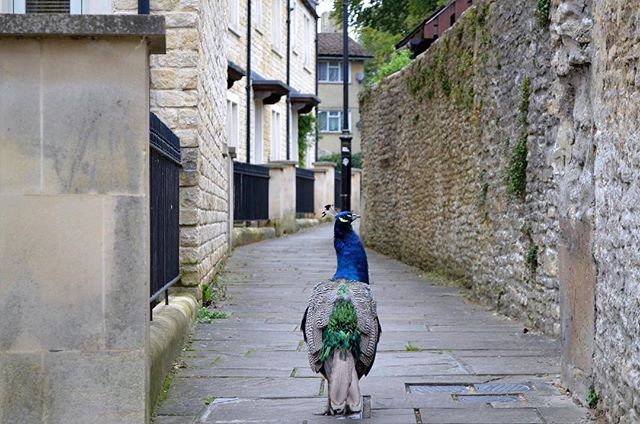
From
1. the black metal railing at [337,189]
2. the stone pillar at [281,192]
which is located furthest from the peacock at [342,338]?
the black metal railing at [337,189]

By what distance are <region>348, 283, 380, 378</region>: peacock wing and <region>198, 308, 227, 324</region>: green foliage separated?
3895 millimetres

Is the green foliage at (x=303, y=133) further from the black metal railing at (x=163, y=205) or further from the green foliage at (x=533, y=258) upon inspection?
the black metal railing at (x=163, y=205)

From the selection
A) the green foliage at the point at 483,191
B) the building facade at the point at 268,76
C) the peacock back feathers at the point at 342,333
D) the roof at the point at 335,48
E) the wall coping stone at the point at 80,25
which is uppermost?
the roof at the point at 335,48

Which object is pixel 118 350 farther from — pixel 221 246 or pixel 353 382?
pixel 221 246

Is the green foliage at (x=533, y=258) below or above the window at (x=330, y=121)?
below

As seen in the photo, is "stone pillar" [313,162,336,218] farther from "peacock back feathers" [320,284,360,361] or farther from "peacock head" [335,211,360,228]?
"peacock back feathers" [320,284,360,361]

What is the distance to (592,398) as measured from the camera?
229 inches

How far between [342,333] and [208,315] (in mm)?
4260

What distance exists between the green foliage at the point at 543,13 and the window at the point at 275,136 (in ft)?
62.5

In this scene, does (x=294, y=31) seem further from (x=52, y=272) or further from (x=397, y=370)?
(x=52, y=272)

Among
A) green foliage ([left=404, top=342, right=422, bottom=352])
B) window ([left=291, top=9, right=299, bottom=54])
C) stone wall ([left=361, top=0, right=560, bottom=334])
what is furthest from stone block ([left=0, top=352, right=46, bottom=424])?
window ([left=291, top=9, right=299, bottom=54])

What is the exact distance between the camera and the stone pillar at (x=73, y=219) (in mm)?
4977

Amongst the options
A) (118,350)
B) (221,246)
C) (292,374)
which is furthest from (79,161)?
(221,246)

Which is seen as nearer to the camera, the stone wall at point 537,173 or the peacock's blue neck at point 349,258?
the stone wall at point 537,173
